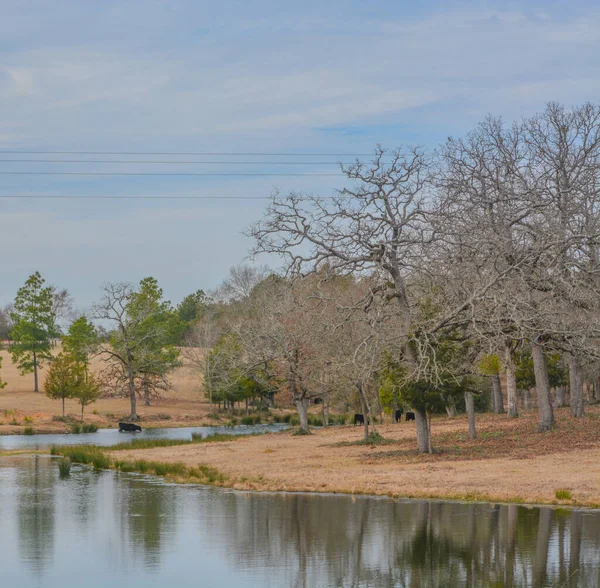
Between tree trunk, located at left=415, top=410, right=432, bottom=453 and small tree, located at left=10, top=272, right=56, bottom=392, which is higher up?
small tree, located at left=10, top=272, right=56, bottom=392

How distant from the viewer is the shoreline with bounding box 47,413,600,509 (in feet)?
73.8

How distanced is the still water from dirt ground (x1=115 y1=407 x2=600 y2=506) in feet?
5.12

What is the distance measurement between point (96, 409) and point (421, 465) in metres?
60.4

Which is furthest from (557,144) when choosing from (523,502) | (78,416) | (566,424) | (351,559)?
(78,416)

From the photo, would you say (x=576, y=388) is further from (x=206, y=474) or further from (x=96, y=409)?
(x=96, y=409)

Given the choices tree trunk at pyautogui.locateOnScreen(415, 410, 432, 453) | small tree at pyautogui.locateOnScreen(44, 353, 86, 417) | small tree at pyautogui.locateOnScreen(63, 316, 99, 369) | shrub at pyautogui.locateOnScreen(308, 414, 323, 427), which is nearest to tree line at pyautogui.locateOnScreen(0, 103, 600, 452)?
tree trunk at pyautogui.locateOnScreen(415, 410, 432, 453)

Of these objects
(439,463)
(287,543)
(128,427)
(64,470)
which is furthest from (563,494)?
(128,427)

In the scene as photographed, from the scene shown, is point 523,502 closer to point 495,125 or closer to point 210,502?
point 210,502

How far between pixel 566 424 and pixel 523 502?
18.6m

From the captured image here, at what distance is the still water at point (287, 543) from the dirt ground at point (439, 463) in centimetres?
156

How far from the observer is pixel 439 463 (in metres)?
28.8

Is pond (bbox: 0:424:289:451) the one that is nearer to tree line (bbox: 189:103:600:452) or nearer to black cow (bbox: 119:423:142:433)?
black cow (bbox: 119:423:142:433)

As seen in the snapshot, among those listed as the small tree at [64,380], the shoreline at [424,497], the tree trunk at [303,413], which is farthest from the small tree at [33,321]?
the shoreline at [424,497]

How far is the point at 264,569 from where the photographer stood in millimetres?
14977
